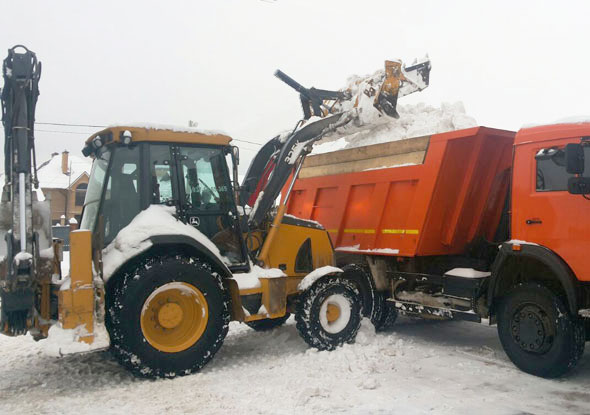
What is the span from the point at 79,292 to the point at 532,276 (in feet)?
14.4

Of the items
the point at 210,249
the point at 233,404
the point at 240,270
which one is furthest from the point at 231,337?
the point at 233,404

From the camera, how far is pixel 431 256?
7.12m

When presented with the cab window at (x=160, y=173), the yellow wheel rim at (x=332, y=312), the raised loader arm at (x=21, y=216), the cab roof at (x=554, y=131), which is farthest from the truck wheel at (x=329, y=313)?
the raised loader arm at (x=21, y=216)

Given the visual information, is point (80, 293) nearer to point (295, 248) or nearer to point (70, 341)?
point (70, 341)

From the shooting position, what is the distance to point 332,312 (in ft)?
21.2

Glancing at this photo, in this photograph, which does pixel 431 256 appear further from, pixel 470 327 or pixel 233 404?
pixel 233 404

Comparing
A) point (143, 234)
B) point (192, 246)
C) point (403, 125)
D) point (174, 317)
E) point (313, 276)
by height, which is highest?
point (403, 125)

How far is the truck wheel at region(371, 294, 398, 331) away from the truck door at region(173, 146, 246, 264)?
2499 millimetres

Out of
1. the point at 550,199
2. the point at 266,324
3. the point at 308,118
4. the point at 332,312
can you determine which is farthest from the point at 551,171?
the point at 266,324

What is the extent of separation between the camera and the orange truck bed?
6.57 meters

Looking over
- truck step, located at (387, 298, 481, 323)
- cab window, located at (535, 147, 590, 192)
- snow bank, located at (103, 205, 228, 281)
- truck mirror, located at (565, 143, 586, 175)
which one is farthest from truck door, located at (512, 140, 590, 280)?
snow bank, located at (103, 205, 228, 281)

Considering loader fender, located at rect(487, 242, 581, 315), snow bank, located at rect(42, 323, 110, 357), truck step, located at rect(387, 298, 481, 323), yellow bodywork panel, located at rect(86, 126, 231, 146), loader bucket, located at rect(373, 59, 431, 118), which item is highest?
loader bucket, located at rect(373, 59, 431, 118)

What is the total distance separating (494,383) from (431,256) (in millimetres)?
2280

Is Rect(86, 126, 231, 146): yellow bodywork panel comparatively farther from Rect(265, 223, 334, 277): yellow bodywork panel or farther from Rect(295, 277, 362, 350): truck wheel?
Rect(295, 277, 362, 350): truck wheel
